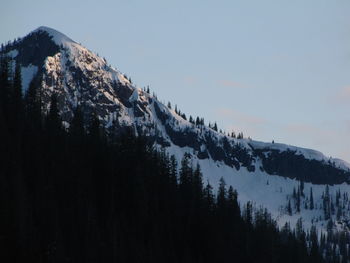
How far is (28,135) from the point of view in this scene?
10738cm

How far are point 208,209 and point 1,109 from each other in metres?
46.0

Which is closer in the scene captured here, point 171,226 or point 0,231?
point 0,231

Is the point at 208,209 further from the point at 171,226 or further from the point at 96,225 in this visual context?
the point at 96,225

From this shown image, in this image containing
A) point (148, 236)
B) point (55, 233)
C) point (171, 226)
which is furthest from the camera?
point (171, 226)

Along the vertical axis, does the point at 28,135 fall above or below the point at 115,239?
above

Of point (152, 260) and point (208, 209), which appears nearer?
point (152, 260)

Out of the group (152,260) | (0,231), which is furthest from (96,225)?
(0,231)

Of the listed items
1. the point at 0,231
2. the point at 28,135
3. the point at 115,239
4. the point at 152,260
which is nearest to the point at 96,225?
the point at 115,239

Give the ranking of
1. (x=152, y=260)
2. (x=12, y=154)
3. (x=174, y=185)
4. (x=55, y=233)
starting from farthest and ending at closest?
(x=174, y=185) → (x=152, y=260) → (x=12, y=154) → (x=55, y=233)

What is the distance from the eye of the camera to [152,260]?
106 meters

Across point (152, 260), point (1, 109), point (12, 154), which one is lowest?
point (152, 260)

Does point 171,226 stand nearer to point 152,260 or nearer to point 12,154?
point 152,260

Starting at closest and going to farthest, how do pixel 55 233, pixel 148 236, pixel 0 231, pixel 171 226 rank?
pixel 0 231 < pixel 55 233 < pixel 148 236 < pixel 171 226

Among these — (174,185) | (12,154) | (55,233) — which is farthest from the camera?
(174,185)
